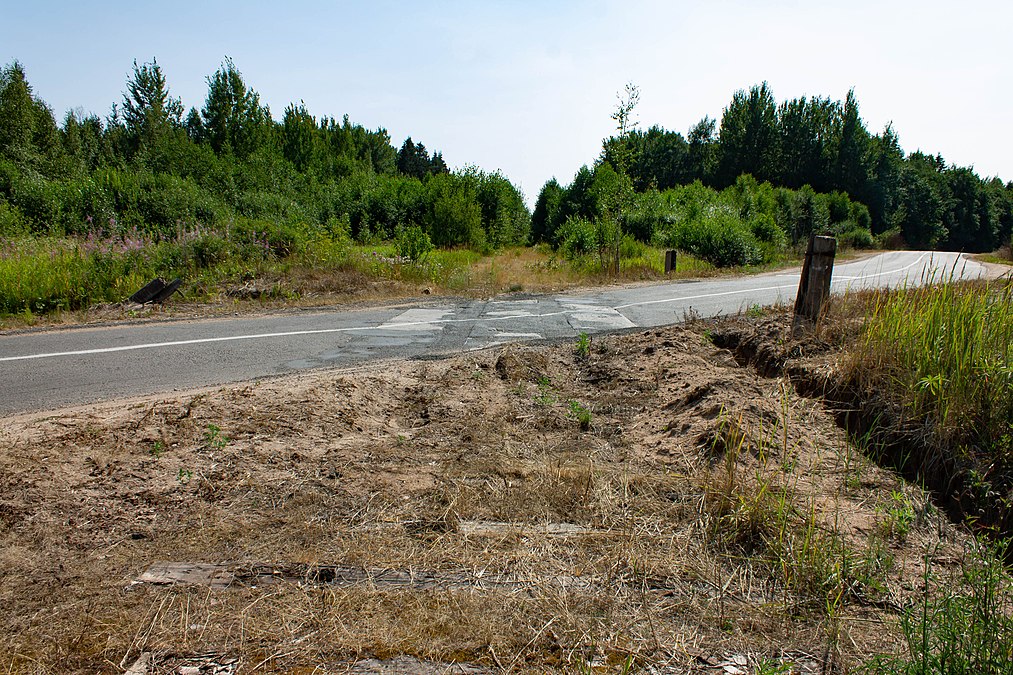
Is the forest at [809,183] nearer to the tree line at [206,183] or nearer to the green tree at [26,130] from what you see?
the tree line at [206,183]

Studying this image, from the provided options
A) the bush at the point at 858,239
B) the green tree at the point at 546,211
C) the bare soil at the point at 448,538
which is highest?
the green tree at the point at 546,211

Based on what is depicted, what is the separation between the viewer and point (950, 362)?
13.9 feet

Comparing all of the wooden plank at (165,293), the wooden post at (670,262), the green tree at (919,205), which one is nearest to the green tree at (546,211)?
the wooden post at (670,262)

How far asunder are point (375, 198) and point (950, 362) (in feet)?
114

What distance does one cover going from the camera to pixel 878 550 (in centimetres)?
295

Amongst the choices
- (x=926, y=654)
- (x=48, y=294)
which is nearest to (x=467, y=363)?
(x=926, y=654)

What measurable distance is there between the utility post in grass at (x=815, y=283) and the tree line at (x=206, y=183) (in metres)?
13.5

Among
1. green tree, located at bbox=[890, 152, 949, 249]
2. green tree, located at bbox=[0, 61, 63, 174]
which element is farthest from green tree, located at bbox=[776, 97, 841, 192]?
green tree, located at bbox=[0, 61, 63, 174]

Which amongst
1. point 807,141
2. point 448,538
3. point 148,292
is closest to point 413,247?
point 148,292

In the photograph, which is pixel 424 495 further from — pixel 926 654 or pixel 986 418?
pixel 986 418

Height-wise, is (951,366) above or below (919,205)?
below

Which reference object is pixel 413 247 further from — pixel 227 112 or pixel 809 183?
pixel 809 183

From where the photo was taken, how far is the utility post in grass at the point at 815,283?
601cm

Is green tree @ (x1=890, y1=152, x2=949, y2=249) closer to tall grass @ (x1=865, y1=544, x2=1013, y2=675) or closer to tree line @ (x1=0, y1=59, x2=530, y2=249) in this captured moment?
tree line @ (x1=0, y1=59, x2=530, y2=249)
